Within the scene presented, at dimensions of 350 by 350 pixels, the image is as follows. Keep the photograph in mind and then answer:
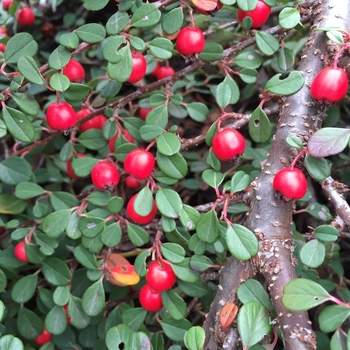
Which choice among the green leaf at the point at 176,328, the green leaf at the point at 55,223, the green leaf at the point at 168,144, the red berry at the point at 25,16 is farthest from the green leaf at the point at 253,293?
the red berry at the point at 25,16

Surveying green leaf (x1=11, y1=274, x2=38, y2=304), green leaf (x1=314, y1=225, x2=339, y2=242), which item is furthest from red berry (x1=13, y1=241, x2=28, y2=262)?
green leaf (x1=314, y1=225, x2=339, y2=242)

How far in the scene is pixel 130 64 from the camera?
101 cm

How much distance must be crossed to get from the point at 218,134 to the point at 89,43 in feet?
1.32

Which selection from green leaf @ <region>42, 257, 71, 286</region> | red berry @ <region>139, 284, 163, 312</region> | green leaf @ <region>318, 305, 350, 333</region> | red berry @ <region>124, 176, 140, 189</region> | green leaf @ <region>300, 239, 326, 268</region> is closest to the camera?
green leaf @ <region>318, 305, 350, 333</region>

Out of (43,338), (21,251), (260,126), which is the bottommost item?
(43,338)

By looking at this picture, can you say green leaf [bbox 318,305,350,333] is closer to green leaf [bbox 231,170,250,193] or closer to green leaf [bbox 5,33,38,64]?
green leaf [bbox 231,170,250,193]

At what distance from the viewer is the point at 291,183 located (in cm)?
92

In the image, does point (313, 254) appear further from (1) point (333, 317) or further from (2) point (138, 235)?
(2) point (138, 235)

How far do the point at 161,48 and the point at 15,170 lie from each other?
63cm

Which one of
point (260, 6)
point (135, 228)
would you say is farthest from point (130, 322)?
point (260, 6)

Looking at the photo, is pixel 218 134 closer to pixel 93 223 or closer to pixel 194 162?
pixel 93 223

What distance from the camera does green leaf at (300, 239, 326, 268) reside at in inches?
35.4

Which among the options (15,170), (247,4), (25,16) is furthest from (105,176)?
(25,16)

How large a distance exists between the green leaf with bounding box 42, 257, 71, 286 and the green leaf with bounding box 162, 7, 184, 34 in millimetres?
739
